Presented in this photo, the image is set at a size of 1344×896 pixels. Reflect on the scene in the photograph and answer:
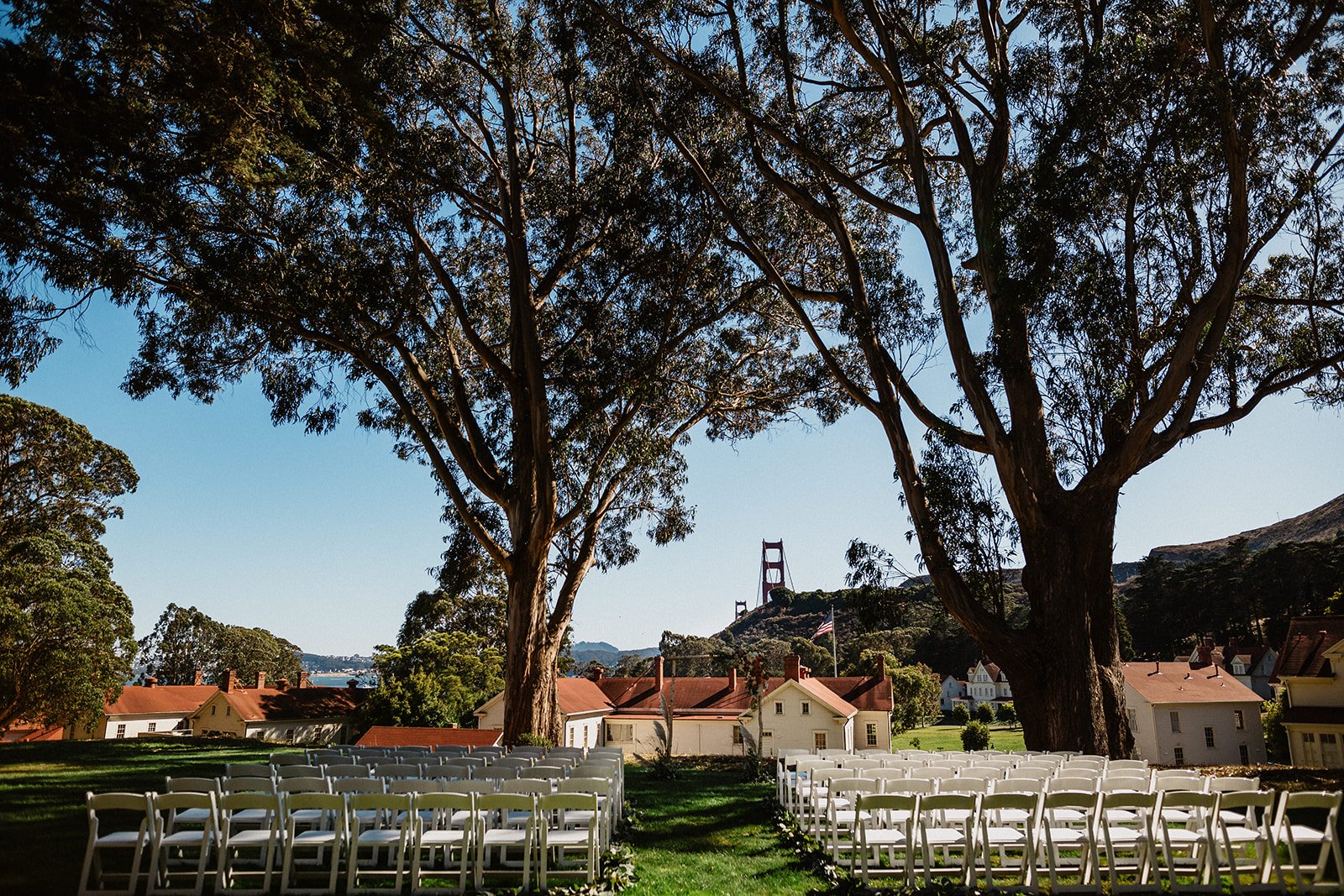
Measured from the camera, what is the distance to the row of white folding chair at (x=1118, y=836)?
20.1 feet

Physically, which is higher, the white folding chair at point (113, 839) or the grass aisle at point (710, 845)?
the white folding chair at point (113, 839)

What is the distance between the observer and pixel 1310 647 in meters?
31.8

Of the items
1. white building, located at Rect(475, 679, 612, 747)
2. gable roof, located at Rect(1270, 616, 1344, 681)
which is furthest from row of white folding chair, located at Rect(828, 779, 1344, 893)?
gable roof, located at Rect(1270, 616, 1344, 681)

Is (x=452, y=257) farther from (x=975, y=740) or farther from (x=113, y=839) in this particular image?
(x=975, y=740)

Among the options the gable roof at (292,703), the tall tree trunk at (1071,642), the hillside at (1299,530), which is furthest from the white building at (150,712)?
the hillside at (1299,530)

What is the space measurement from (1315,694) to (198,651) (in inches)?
2658

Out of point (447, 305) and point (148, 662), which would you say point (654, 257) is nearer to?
point (447, 305)

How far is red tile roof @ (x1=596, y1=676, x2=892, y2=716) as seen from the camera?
38750 mm

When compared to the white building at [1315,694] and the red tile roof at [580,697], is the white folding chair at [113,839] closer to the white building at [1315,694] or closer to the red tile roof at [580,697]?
the red tile roof at [580,697]

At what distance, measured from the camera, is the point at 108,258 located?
41.9 feet

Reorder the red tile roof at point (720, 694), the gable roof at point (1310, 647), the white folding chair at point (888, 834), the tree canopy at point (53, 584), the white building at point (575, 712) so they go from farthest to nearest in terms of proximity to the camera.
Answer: the red tile roof at point (720, 694)
the white building at point (575, 712)
the gable roof at point (1310, 647)
the tree canopy at point (53, 584)
the white folding chair at point (888, 834)

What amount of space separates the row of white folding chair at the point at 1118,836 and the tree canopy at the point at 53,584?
21212mm

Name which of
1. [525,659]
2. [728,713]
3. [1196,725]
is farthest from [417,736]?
[1196,725]

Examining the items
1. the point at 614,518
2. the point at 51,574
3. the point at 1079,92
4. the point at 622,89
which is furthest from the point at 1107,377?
the point at 51,574
